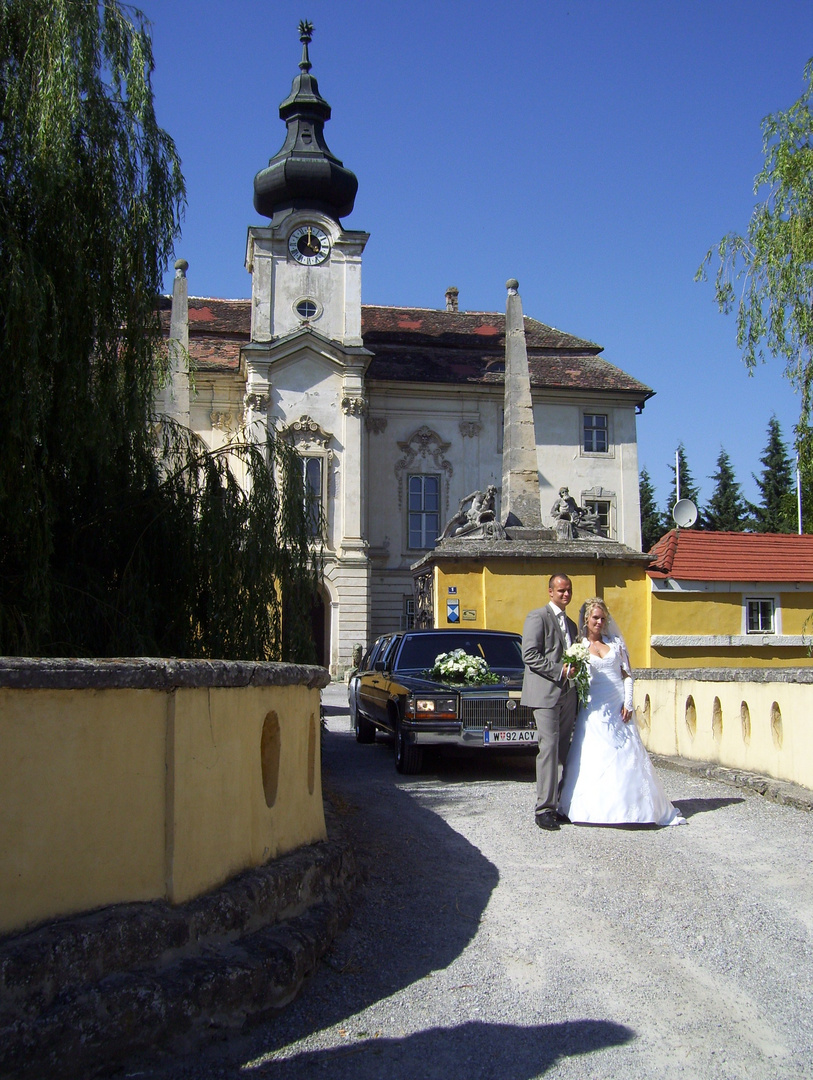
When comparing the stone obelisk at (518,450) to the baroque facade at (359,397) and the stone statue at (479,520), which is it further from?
the baroque facade at (359,397)

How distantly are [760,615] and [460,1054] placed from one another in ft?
53.6

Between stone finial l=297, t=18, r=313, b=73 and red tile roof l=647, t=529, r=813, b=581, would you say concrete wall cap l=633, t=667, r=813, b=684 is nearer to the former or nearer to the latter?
red tile roof l=647, t=529, r=813, b=581

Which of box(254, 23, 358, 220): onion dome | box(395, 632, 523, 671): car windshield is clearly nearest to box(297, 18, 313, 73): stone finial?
box(254, 23, 358, 220): onion dome

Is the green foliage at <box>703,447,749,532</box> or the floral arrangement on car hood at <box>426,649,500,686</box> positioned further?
the green foliage at <box>703,447,749,532</box>

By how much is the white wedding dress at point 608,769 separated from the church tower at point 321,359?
2432cm

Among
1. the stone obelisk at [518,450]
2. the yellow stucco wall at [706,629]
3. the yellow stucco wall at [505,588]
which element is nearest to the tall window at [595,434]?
the stone obelisk at [518,450]

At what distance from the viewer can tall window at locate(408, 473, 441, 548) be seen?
3538 centimetres

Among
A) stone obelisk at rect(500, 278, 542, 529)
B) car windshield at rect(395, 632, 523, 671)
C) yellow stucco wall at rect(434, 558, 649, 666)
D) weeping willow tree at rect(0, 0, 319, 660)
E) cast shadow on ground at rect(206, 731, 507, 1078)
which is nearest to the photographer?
cast shadow on ground at rect(206, 731, 507, 1078)

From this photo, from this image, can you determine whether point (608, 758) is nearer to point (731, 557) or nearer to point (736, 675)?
point (736, 675)

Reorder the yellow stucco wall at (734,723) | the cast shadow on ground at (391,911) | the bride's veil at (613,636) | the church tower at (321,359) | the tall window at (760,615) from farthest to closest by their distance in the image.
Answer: the church tower at (321,359), the tall window at (760,615), the yellow stucco wall at (734,723), the bride's veil at (613,636), the cast shadow on ground at (391,911)

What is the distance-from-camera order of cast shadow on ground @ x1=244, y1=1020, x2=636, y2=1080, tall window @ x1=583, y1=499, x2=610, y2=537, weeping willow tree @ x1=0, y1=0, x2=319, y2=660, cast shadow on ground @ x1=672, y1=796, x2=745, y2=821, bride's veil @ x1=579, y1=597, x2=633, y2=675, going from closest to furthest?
cast shadow on ground @ x1=244, y1=1020, x2=636, y2=1080, weeping willow tree @ x1=0, y1=0, x2=319, y2=660, bride's veil @ x1=579, y1=597, x2=633, y2=675, cast shadow on ground @ x1=672, y1=796, x2=745, y2=821, tall window @ x1=583, y1=499, x2=610, y2=537

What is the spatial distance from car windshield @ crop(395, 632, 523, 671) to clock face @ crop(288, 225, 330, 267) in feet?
77.1

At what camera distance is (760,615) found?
18891 mm

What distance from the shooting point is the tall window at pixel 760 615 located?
18.8m
